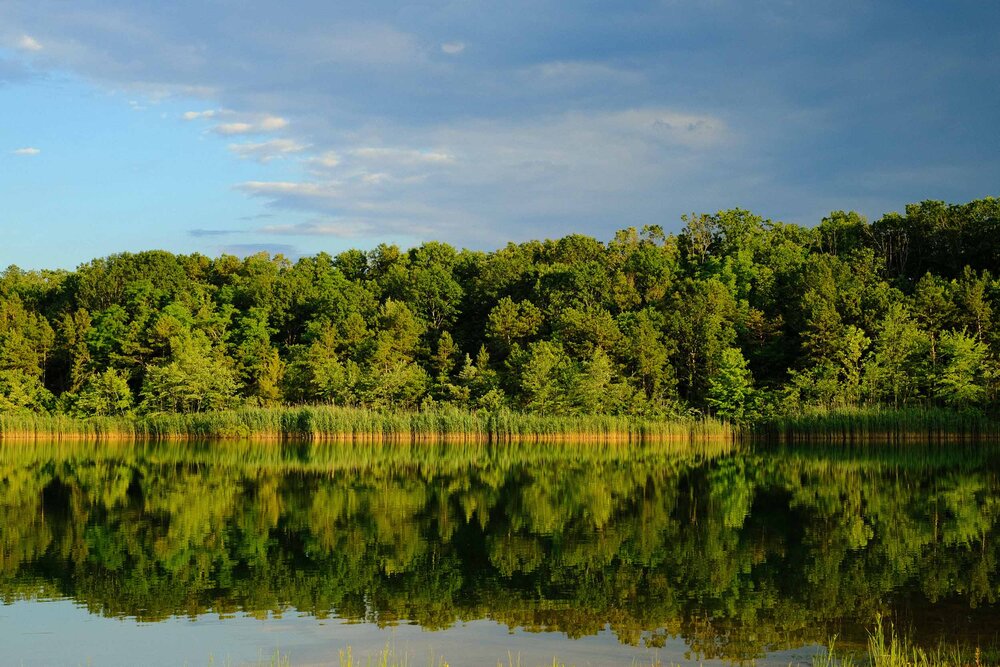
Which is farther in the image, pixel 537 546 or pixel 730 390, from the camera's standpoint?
pixel 730 390

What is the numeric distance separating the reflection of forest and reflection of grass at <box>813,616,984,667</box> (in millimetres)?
837

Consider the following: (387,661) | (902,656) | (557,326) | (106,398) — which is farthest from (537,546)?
(557,326)

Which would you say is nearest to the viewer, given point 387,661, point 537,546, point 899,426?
point 387,661

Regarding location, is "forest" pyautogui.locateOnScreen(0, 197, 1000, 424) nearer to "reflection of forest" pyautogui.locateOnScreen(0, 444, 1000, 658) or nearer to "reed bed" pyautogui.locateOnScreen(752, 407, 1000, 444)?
"reed bed" pyautogui.locateOnScreen(752, 407, 1000, 444)

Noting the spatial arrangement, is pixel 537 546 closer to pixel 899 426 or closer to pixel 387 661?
pixel 387 661

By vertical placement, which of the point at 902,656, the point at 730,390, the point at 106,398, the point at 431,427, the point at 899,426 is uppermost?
the point at 730,390

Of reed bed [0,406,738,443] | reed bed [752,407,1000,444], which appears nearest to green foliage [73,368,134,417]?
reed bed [0,406,738,443]

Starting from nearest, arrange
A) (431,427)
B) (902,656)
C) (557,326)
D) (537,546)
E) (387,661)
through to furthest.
Result: 1. (902,656)
2. (387,661)
3. (537,546)
4. (431,427)
5. (557,326)

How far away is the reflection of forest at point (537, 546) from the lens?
1199 cm

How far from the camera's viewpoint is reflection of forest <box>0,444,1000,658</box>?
39.3 feet

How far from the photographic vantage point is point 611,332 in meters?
60.0

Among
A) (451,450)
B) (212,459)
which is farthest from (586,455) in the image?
(212,459)

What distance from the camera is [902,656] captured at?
353 inches

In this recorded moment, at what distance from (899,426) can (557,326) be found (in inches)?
976
